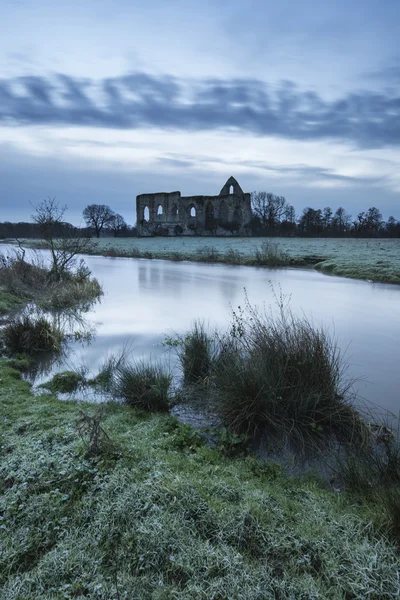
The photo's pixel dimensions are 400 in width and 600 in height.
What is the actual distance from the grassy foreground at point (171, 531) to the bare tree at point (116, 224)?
8369 cm

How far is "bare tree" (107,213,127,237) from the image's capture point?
85438 mm

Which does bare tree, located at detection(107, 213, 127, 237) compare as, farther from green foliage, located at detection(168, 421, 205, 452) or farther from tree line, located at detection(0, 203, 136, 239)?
green foliage, located at detection(168, 421, 205, 452)

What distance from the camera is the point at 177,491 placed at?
3.21 metres

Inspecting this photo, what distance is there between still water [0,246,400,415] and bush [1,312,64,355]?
0.46 metres

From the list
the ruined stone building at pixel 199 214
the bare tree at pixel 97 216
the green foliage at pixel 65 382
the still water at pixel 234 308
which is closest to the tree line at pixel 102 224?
the bare tree at pixel 97 216

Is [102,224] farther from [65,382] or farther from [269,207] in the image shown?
[65,382]

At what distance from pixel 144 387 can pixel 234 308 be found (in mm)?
8133

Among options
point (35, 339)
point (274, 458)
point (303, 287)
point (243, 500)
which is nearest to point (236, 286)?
point (303, 287)

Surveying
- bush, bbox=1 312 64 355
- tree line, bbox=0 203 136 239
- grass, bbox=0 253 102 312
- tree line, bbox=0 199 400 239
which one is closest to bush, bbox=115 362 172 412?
bush, bbox=1 312 64 355

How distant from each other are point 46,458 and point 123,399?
7.25 ft

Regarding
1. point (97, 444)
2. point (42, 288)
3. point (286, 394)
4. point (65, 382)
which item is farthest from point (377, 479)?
point (42, 288)

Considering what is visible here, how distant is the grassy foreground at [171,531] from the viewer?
2.52 m

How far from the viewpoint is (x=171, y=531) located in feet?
9.41

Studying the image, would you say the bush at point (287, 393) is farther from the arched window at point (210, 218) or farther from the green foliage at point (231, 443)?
the arched window at point (210, 218)
